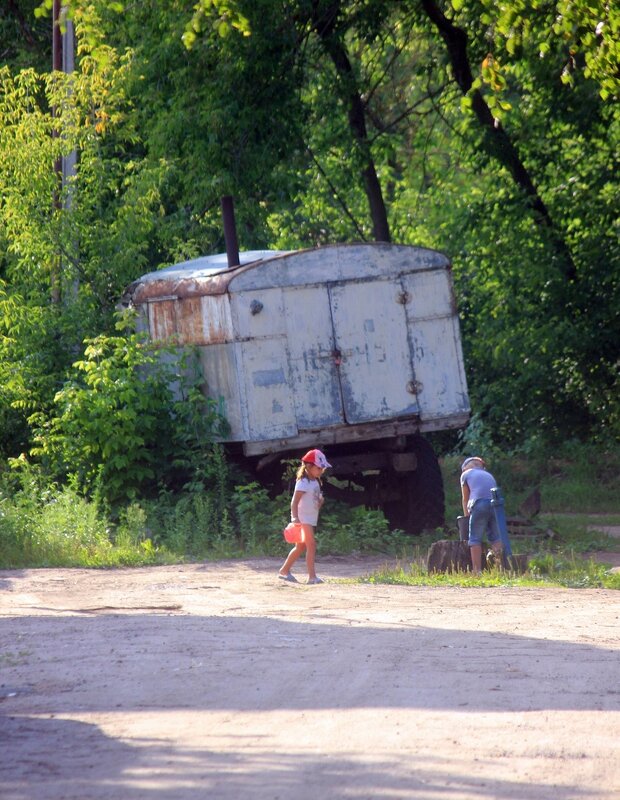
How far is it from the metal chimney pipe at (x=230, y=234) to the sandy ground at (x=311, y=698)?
20.4 feet

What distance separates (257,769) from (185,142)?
51.8ft

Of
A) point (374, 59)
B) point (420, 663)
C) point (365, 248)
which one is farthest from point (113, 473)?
point (374, 59)

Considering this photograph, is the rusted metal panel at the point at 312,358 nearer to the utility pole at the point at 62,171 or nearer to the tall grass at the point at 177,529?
the tall grass at the point at 177,529

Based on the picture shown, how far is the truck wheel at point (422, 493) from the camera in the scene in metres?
16.5

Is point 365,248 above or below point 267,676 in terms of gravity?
above

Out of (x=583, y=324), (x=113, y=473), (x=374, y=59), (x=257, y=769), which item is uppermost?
(x=374, y=59)

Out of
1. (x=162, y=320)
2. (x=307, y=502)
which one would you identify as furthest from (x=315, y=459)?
(x=162, y=320)

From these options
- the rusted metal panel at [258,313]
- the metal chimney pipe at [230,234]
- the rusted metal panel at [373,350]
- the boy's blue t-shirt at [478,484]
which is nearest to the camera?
the boy's blue t-shirt at [478,484]

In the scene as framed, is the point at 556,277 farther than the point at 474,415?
No

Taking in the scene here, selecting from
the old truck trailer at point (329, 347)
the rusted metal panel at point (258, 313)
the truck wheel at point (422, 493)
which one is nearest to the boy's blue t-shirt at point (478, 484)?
the old truck trailer at point (329, 347)

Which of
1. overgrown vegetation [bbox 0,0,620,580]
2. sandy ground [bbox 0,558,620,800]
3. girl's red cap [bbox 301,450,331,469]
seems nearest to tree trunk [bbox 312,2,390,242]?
overgrown vegetation [bbox 0,0,620,580]

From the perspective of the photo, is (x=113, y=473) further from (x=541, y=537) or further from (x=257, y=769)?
(x=257, y=769)

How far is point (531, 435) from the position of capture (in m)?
23.5

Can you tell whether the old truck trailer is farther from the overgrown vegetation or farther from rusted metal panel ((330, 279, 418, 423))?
the overgrown vegetation
